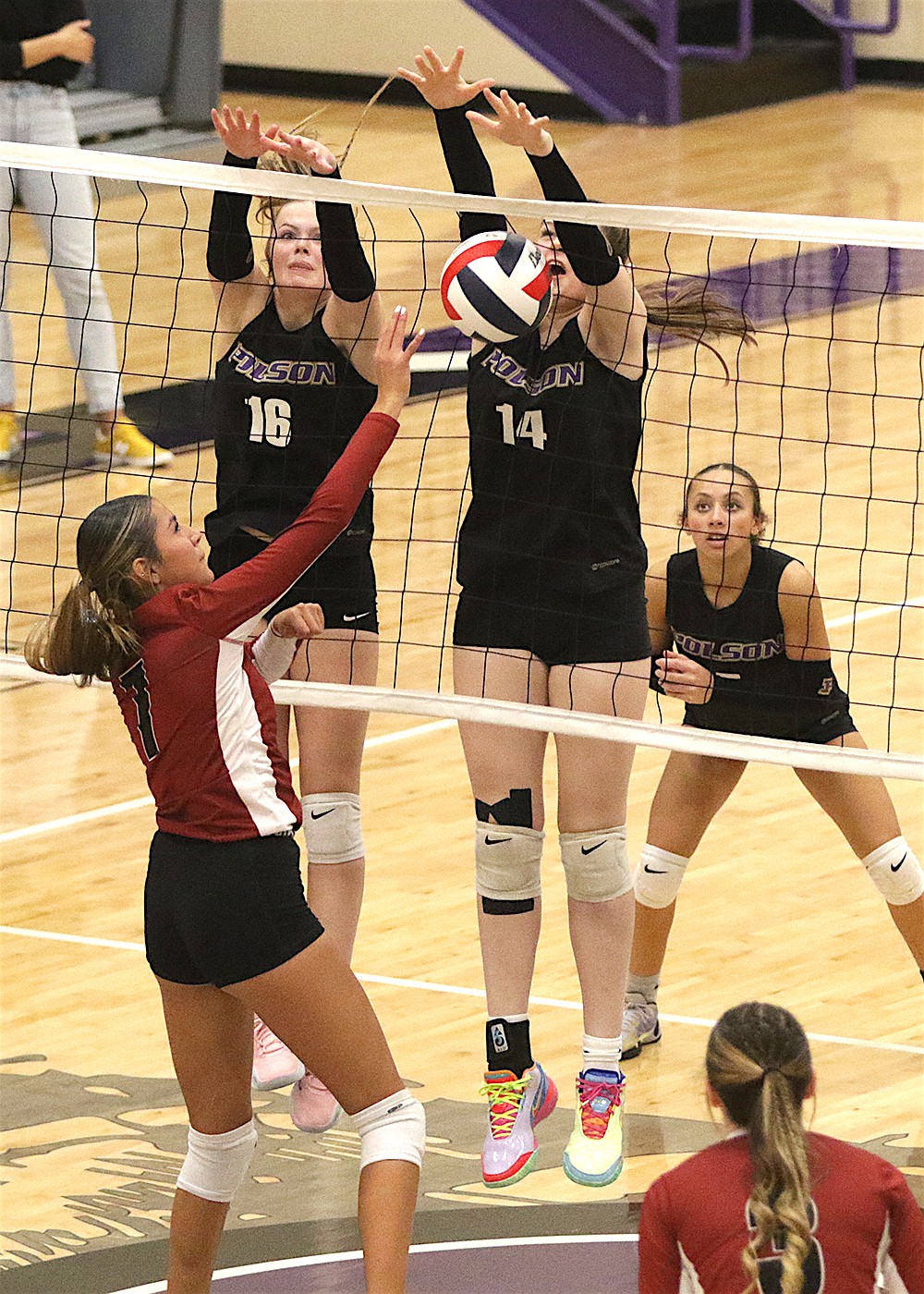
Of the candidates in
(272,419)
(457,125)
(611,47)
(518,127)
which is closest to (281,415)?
(272,419)

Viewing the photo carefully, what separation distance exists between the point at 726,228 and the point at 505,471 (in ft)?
2.03

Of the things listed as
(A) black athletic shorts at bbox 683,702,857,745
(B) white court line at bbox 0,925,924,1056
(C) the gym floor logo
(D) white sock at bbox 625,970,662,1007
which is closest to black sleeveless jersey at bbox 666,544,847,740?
(A) black athletic shorts at bbox 683,702,857,745

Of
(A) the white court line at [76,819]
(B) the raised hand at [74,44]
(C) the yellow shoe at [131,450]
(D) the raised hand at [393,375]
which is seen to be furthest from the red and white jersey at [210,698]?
(B) the raised hand at [74,44]

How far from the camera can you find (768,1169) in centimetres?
278

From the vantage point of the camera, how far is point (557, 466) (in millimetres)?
4309

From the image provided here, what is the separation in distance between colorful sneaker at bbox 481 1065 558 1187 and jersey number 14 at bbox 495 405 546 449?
121 cm

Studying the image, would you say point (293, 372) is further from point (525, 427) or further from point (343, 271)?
point (525, 427)

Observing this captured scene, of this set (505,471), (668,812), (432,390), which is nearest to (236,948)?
(505,471)

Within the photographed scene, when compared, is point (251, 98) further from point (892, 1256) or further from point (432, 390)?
point (892, 1256)

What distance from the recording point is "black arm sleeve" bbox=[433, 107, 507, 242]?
171 inches

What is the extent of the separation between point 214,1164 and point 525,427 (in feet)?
4.92

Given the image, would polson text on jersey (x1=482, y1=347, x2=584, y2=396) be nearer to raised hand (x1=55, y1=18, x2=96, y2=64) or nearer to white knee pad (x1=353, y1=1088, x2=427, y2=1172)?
white knee pad (x1=353, y1=1088, x2=427, y2=1172)

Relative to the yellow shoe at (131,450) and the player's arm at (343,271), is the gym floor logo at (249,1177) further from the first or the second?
the yellow shoe at (131,450)

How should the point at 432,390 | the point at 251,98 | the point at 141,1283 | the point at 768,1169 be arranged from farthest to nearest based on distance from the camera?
the point at 251,98 → the point at 432,390 → the point at 141,1283 → the point at 768,1169
